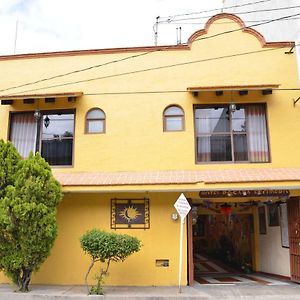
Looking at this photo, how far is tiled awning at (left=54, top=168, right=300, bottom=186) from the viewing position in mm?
11781

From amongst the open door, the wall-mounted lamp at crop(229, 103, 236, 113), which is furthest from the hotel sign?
the wall-mounted lamp at crop(229, 103, 236, 113)

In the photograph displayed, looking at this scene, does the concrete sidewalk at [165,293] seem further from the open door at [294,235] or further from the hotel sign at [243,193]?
the hotel sign at [243,193]

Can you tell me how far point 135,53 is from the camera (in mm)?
14234

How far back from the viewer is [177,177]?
12.3 m

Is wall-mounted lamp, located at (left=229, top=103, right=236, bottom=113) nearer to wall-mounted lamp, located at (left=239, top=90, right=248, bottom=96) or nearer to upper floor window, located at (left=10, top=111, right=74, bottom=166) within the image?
wall-mounted lamp, located at (left=239, top=90, right=248, bottom=96)

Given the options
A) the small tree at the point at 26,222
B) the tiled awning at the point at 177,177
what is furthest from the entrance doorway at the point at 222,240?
the small tree at the point at 26,222

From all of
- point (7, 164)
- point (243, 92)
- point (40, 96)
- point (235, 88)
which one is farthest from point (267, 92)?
point (7, 164)

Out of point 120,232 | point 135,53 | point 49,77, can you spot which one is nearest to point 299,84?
point 135,53

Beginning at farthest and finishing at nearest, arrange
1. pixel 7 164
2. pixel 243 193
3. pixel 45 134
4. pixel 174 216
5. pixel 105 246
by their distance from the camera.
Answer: pixel 45 134, pixel 174 216, pixel 243 193, pixel 7 164, pixel 105 246

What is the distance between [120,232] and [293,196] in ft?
17.3

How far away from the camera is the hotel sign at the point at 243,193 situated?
11970 mm

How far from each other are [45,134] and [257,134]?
7.06 metres

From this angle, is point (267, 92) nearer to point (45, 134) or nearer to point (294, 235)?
point (294, 235)

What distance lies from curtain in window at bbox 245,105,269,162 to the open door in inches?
63.6
